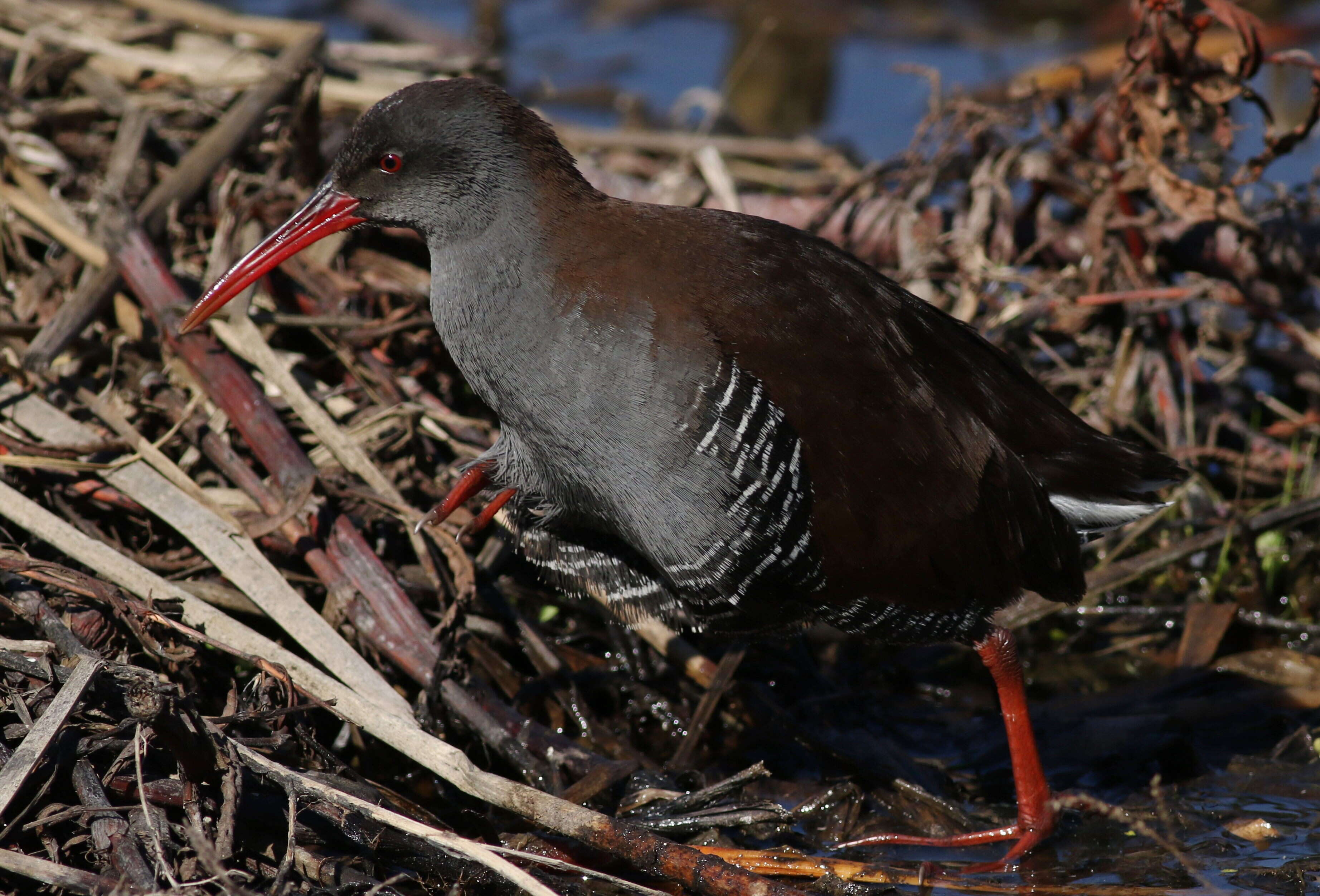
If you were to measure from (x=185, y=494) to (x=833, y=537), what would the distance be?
1.77 meters

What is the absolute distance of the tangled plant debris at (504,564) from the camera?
9.37ft

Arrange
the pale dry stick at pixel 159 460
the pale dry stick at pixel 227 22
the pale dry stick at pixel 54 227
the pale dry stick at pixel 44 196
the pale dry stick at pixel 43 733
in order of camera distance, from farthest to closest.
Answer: the pale dry stick at pixel 227 22, the pale dry stick at pixel 44 196, the pale dry stick at pixel 54 227, the pale dry stick at pixel 159 460, the pale dry stick at pixel 43 733

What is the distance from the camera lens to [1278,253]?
4.34 metres

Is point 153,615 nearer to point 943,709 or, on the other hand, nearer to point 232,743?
point 232,743

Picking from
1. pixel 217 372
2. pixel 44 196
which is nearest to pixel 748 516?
pixel 217 372

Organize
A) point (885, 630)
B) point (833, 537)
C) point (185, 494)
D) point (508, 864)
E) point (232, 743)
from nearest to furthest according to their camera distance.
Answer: point (508, 864), point (232, 743), point (833, 537), point (885, 630), point (185, 494)

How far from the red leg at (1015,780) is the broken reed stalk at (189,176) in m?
2.60

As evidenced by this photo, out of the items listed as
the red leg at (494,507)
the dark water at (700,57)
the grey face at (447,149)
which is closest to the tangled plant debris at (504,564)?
the red leg at (494,507)

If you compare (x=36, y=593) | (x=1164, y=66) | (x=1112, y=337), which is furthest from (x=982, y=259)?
(x=36, y=593)

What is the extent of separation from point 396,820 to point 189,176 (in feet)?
8.10

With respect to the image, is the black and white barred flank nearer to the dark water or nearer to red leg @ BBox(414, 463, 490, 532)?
red leg @ BBox(414, 463, 490, 532)

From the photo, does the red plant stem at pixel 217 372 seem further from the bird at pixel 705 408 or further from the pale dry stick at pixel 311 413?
the bird at pixel 705 408

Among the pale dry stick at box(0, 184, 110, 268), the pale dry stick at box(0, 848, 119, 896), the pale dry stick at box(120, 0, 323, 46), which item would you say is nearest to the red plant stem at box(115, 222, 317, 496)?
the pale dry stick at box(0, 184, 110, 268)

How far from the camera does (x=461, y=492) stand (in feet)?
10.6
